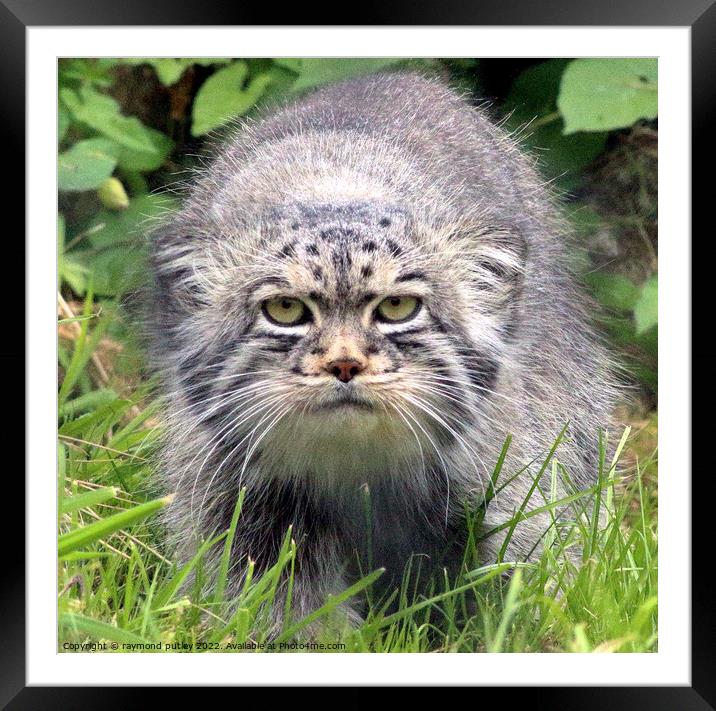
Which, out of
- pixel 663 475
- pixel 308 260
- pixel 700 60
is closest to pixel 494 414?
pixel 663 475

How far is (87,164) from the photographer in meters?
3.53

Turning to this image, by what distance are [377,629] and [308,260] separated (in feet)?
3.28

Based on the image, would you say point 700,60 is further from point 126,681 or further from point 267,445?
point 126,681

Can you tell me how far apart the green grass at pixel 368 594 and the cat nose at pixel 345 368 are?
543 mm

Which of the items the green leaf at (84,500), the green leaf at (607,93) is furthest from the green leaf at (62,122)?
the green leaf at (607,93)

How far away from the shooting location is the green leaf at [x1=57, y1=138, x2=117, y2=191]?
3301mm

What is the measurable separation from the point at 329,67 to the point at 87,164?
817mm

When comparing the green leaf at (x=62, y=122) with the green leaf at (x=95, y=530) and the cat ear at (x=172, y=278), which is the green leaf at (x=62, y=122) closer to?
the cat ear at (x=172, y=278)

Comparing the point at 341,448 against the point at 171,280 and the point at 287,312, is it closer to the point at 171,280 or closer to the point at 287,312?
the point at 287,312

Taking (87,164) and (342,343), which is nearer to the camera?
(342,343)

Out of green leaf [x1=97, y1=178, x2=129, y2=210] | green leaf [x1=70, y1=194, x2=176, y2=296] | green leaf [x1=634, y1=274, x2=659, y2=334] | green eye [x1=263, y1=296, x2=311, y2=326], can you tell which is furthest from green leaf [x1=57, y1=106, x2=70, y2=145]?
green leaf [x1=634, y1=274, x2=659, y2=334]

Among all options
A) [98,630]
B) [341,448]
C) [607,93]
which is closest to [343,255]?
[341,448]

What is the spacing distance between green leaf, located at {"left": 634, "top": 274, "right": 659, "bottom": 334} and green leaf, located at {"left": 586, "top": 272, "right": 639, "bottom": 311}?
2.6 inches

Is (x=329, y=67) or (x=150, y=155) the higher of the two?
(x=329, y=67)
